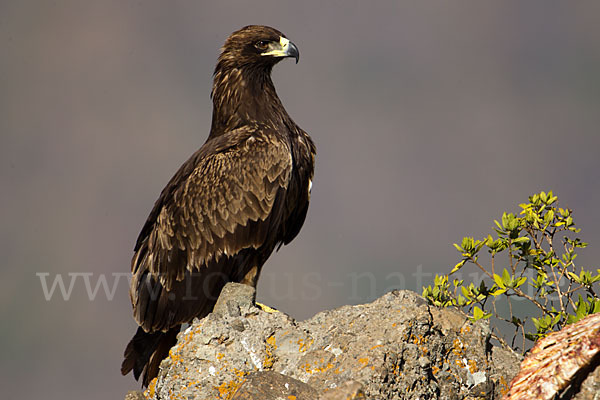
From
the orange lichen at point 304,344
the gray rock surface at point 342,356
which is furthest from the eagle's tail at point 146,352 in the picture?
the orange lichen at point 304,344

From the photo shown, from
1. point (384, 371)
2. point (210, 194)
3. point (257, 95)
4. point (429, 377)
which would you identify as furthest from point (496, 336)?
point (257, 95)

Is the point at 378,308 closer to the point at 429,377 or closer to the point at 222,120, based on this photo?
the point at 429,377

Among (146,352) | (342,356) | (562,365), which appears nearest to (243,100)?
(146,352)

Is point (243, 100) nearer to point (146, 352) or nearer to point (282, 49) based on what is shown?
point (282, 49)

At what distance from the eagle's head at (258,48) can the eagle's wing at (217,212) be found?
0.97 meters

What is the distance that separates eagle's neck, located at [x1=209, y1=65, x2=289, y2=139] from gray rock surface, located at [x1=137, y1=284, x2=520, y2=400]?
2.89 metres

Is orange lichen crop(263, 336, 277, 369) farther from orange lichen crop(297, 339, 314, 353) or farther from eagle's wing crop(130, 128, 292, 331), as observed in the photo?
eagle's wing crop(130, 128, 292, 331)

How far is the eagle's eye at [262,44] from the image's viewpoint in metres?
7.89

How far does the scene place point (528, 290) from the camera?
5605mm

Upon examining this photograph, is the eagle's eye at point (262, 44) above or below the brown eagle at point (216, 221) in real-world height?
above

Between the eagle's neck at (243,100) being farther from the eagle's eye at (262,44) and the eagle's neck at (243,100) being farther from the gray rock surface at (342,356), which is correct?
the gray rock surface at (342,356)

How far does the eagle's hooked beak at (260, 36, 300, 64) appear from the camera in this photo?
781 cm

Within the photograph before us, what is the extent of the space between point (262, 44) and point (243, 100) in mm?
714

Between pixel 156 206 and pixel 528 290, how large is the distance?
12.7 ft
